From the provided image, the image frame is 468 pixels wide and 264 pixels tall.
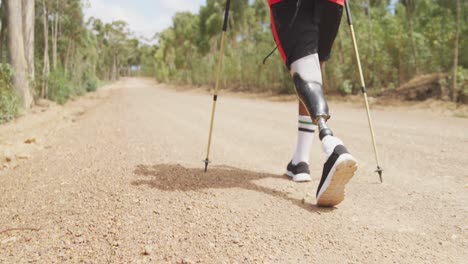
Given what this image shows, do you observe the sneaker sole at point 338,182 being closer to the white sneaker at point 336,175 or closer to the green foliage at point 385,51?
the white sneaker at point 336,175

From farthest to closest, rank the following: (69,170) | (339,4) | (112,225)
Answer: (69,170)
(339,4)
(112,225)

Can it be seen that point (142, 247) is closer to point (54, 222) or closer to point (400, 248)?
point (54, 222)

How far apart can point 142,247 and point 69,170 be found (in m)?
2.02

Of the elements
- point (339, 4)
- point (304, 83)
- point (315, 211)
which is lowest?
point (315, 211)

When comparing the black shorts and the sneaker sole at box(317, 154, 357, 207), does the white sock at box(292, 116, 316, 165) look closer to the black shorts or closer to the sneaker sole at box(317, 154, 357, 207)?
the black shorts

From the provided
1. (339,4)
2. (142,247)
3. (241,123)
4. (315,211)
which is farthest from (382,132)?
(142,247)

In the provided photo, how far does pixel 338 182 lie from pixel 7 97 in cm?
930

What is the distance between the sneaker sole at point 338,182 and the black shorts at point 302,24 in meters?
0.82

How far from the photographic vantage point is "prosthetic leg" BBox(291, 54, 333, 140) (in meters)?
2.33

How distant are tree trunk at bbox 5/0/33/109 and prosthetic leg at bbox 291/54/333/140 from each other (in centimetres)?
1019

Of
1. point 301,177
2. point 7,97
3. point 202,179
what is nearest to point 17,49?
point 7,97

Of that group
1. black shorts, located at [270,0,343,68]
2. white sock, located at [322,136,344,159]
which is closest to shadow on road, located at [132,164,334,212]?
white sock, located at [322,136,344,159]

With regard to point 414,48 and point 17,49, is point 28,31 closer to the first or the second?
point 17,49

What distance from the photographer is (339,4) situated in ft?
8.63
